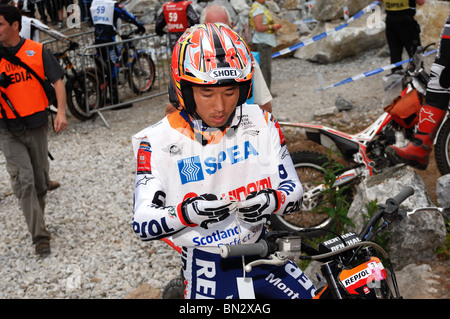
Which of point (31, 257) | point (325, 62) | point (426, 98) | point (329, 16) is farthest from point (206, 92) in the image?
point (329, 16)

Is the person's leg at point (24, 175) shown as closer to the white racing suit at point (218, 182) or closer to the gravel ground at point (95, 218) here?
the gravel ground at point (95, 218)

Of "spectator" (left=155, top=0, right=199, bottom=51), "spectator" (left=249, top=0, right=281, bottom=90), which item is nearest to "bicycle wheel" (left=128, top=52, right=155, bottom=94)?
"spectator" (left=155, top=0, right=199, bottom=51)

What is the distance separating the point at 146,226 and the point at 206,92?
72 centimetres

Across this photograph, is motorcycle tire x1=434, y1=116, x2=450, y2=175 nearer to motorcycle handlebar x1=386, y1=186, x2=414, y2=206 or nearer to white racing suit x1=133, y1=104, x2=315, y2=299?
motorcycle handlebar x1=386, y1=186, x2=414, y2=206

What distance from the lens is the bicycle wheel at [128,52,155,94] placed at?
36.5 feet

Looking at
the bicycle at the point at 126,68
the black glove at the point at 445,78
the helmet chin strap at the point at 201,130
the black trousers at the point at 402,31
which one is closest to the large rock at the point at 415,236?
the black glove at the point at 445,78

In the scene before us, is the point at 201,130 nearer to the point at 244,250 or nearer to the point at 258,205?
the point at 258,205

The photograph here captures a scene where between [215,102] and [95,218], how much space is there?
4458mm

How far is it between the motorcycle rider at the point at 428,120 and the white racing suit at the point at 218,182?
8.98 ft

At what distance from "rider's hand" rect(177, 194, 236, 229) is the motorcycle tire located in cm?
392

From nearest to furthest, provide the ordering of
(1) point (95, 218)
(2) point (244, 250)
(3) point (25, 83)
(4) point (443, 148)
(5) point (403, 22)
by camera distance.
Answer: (2) point (244, 250), (3) point (25, 83), (4) point (443, 148), (1) point (95, 218), (5) point (403, 22)

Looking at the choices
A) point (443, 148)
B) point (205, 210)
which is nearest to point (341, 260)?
point (205, 210)

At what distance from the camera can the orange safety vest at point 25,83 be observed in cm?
526

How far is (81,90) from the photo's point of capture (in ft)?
32.7
